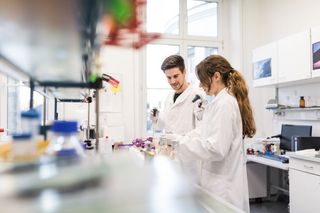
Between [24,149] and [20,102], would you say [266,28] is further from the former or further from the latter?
[24,149]

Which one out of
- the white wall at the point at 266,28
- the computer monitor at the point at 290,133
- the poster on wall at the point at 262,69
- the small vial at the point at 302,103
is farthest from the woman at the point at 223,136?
the white wall at the point at 266,28

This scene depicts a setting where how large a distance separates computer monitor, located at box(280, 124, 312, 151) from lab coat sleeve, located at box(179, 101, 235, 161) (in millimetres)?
→ 2254

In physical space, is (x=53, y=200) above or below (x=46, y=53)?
below

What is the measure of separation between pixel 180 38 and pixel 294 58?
6.14ft

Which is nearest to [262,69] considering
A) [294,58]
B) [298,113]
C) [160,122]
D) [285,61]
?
[285,61]

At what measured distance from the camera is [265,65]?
3.75m

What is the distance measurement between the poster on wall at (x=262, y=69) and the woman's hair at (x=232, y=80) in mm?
2327

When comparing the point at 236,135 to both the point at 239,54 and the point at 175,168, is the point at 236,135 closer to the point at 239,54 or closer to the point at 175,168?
the point at 175,168

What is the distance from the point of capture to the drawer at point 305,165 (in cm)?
256

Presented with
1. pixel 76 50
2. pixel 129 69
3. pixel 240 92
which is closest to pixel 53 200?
pixel 76 50

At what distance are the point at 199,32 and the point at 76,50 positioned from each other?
4.20 meters

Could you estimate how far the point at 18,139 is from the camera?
728mm

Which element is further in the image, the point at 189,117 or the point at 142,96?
the point at 142,96

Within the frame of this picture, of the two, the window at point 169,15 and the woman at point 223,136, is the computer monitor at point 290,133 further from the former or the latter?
the window at point 169,15
